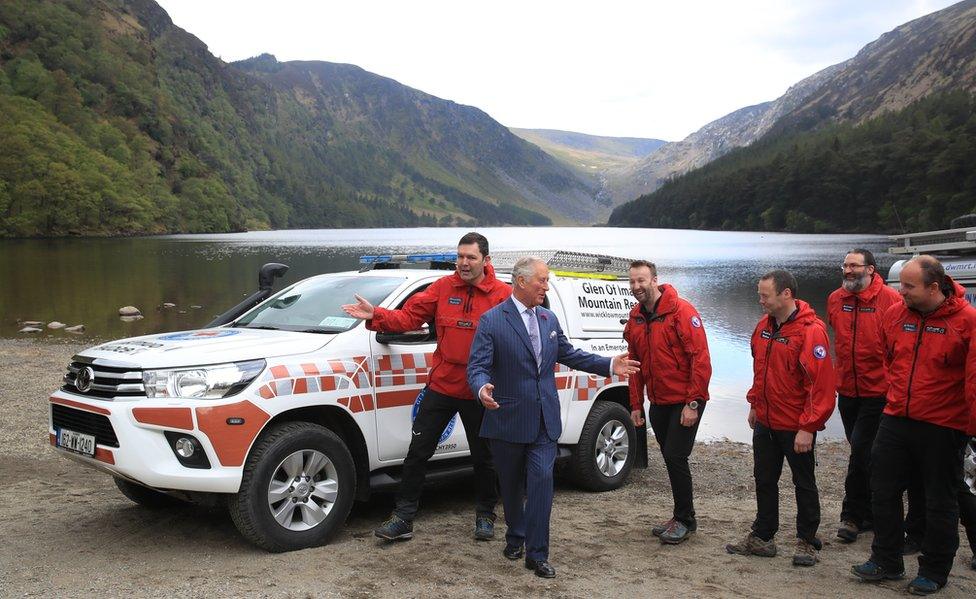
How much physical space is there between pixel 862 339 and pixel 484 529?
3136mm

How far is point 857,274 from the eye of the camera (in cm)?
618

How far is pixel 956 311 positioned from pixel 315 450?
4066mm

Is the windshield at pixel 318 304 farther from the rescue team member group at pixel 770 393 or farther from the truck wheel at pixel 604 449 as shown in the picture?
the truck wheel at pixel 604 449

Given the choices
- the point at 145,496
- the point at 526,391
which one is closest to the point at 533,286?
the point at 526,391

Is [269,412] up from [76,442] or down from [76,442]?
up

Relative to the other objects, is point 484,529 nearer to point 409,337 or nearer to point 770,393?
point 409,337

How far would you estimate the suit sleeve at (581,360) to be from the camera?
222 inches

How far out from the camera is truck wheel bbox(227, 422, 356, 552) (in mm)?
5223

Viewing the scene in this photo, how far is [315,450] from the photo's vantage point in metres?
5.50

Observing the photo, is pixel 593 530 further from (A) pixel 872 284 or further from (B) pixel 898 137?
(B) pixel 898 137

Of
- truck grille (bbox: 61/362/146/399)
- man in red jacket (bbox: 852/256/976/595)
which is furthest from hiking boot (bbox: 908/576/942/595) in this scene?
truck grille (bbox: 61/362/146/399)

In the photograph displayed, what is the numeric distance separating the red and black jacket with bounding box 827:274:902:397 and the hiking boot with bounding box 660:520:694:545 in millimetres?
1616

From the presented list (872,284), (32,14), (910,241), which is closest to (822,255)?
(910,241)

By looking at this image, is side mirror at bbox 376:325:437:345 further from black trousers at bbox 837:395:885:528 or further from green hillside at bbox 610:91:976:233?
green hillside at bbox 610:91:976:233
